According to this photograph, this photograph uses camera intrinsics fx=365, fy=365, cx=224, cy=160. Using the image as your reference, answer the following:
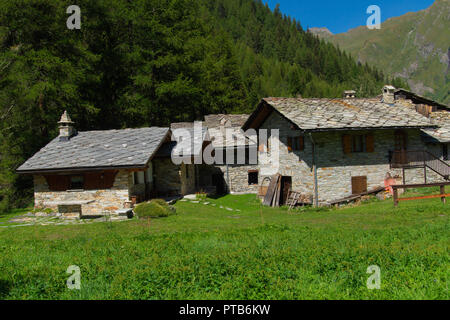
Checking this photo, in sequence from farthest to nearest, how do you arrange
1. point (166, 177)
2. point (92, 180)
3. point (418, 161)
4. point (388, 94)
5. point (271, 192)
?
point (388, 94) < point (166, 177) < point (271, 192) < point (418, 161) < point (92, 180)

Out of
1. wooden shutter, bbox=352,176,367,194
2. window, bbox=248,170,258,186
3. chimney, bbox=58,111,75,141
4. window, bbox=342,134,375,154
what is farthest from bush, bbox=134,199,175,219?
window, bbox=248,170,258,186

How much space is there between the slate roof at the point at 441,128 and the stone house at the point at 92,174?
68.1 ft

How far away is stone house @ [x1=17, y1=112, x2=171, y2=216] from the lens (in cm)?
2048

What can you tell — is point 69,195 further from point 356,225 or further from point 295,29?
point 295,29

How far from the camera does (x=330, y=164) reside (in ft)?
73.3

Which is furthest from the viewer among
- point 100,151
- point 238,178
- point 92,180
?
point 238,178

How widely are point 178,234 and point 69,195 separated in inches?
482

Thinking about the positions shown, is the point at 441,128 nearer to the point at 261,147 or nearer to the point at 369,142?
the point at 369,142

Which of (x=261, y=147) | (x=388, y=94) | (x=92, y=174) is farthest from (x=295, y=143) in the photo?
(x=92, y=174)

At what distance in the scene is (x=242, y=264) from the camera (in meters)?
7.21

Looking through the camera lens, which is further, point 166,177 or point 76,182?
point 166,177

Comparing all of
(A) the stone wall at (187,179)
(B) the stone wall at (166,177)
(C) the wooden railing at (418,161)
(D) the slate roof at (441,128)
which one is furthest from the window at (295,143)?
(D) the slate roof at (441,128)

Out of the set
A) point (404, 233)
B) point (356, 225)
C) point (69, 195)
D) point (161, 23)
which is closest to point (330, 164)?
point (356, 225)

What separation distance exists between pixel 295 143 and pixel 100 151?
40.5 feet
